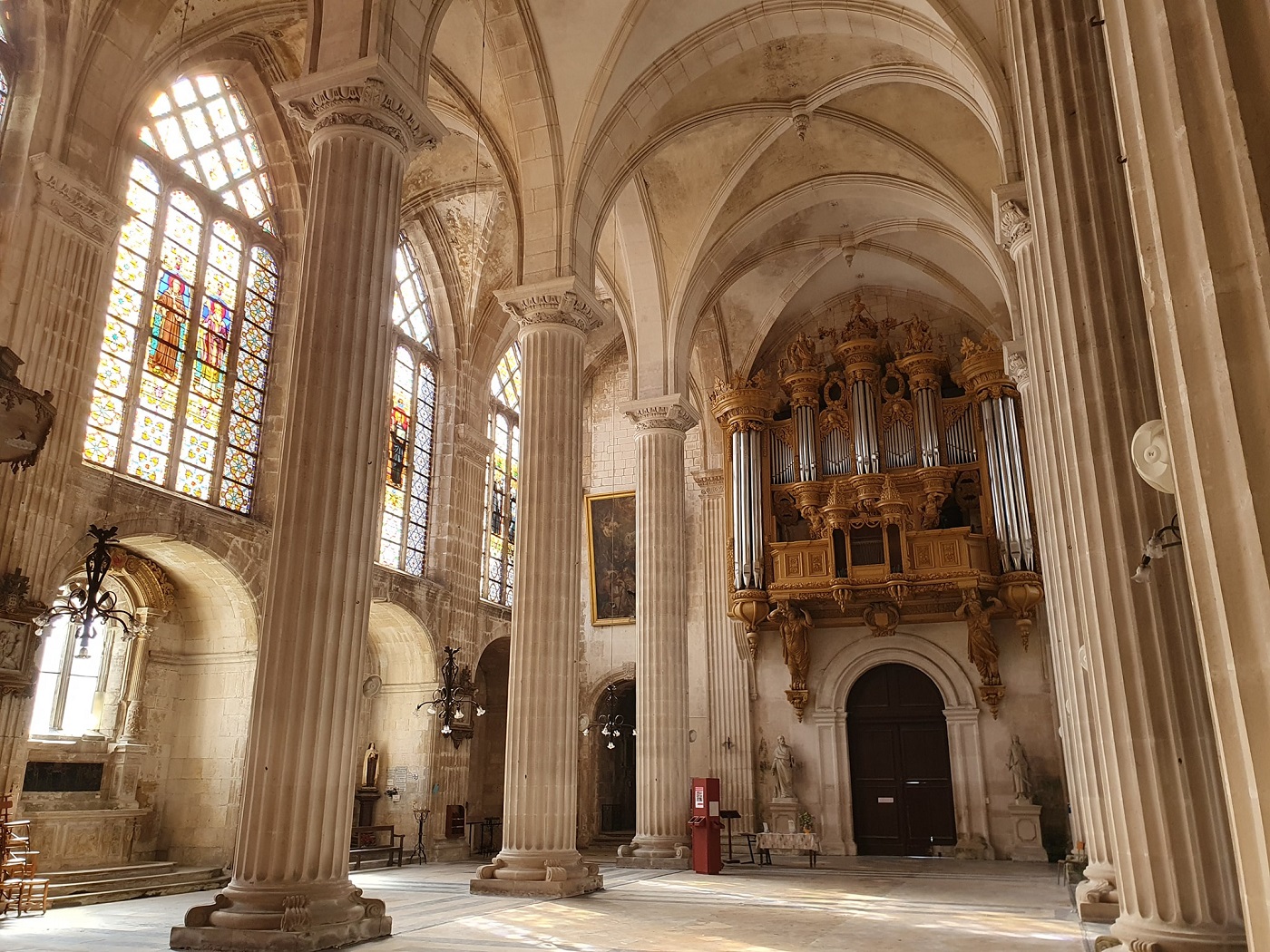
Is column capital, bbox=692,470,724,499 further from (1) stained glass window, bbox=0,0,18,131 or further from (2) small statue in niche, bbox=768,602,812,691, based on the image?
(1) stained glass window, bbox=0,0,18,131

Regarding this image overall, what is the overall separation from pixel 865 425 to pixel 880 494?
145 cm

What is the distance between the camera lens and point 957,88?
41.1ft

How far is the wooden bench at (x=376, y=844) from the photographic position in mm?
14641

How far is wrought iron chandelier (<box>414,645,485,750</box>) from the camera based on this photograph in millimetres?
15562

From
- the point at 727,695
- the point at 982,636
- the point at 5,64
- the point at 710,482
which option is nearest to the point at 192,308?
the point at 5,64

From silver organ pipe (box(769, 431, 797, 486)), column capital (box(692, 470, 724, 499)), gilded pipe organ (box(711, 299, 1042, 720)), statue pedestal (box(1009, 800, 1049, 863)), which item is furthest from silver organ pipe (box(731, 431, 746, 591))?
statue pedestal (box(1009, 800, 1049, 863))

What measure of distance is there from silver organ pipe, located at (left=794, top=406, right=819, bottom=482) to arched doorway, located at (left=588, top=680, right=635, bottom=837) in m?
6.22

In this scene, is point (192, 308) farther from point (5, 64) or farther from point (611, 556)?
point (611, 556)

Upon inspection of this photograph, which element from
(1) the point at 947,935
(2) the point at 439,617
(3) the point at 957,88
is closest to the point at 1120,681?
(1) the point at 947,935

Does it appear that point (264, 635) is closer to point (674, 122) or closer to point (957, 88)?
point (674, 122)

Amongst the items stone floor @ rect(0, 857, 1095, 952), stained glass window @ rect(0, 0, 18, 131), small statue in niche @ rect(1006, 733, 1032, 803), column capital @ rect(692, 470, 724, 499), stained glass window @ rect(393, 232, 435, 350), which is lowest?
stone floor @ rect(0, 857, 1095, 952)

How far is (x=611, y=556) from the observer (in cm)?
2095

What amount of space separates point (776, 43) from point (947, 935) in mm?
11346

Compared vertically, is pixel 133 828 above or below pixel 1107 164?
below
